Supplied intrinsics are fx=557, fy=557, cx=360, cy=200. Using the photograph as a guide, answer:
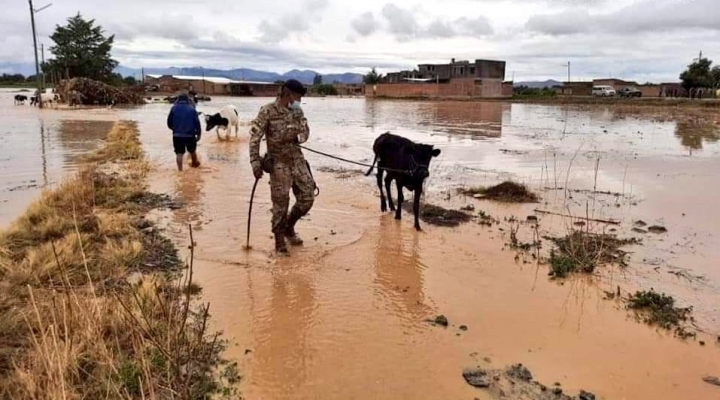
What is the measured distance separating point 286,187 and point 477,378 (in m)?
3.28

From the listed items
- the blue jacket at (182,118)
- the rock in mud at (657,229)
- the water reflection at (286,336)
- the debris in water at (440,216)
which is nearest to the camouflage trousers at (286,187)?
the water reflection at (286,336)

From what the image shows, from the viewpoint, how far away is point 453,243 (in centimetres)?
730

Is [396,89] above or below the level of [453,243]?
above

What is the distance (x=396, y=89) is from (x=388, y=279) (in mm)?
67912

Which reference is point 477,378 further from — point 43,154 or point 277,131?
point 43,154

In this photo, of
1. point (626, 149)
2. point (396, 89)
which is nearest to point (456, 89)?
point (396, 89)

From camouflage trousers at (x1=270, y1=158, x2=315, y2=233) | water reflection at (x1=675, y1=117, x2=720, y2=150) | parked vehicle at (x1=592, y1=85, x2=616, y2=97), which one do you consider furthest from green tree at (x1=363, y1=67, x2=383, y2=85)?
camouflage trousers at (x1=270, y1=158, x2=315, y2=233)

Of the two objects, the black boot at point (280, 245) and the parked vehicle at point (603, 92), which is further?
the parked vehicle at point (603, 92)

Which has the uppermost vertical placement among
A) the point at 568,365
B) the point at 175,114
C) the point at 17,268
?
the point at 175,114

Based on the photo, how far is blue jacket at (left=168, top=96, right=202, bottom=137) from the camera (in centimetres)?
1164

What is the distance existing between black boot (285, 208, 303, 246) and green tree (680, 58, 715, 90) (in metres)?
58.2

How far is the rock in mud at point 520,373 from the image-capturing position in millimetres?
3972

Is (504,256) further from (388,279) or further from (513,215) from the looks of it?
(513,215)

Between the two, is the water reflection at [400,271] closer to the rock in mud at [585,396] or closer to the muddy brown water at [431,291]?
the muddy brown water at [431,291]
